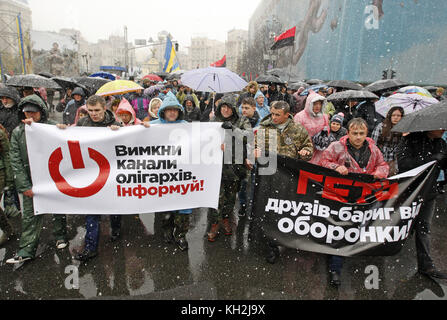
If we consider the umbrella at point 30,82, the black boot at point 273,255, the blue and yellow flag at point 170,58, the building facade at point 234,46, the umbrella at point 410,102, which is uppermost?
the building facade at point 234,46

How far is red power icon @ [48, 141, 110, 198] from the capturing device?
10.7ft

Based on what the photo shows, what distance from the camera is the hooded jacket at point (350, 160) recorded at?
3.16 meters

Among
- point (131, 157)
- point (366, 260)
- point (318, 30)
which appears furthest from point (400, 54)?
point (131, 157)

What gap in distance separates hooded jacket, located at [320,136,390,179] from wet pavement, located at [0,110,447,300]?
1.22 m

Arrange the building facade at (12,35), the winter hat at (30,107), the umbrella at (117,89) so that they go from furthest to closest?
the building facade at (12,35) < the umbrella at (117,89) < the winter hat at (30,107)

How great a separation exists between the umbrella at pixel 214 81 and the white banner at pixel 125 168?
272 centimetres

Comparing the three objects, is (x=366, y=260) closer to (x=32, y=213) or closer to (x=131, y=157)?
(x=131, y=157)

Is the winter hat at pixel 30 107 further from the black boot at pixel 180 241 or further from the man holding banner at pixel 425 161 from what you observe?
the man holding banner at pixel 425 161

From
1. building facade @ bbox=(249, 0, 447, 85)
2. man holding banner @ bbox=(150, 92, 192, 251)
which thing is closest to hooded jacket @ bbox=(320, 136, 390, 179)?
man holding banner @ bbox=(150, 92, 192, 251)

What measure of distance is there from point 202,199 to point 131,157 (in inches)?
41.0

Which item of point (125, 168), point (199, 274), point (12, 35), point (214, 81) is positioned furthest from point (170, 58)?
point (199, 274)

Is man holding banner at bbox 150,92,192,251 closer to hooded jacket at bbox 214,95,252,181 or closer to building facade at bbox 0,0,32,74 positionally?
hooded jacket at bbox 214,95,252,181

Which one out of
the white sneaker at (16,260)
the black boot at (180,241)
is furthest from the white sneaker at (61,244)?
the black boot at (180,241)
